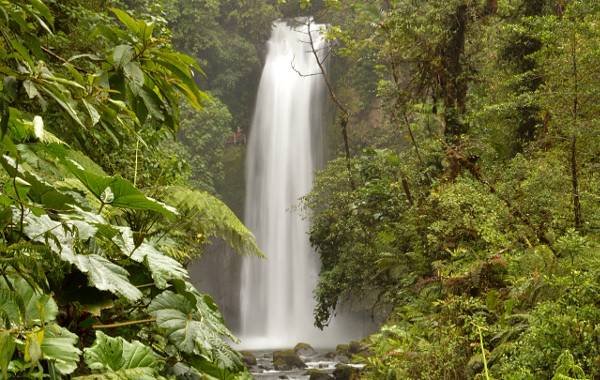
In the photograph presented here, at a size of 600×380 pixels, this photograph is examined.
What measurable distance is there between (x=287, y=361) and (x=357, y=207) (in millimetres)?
6792

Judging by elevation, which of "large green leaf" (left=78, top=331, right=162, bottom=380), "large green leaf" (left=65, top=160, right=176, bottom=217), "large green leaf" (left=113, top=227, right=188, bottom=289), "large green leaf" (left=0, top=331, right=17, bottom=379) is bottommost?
"large green leaf" (left=78, top=331, right=162, bottom=380)

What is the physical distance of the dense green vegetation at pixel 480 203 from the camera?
3.86 metres

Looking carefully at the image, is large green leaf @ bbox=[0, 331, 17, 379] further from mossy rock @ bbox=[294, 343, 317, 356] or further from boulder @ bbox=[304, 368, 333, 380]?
mossy rock @ bbox=[294, 343, 317, 356]

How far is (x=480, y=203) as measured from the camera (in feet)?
18.5

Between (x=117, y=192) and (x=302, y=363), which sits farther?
(x=302, y=363)

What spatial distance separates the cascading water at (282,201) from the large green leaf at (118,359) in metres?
18.3

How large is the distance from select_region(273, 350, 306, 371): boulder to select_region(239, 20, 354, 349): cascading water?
472 centimetres

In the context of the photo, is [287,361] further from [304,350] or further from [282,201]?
[282,201]

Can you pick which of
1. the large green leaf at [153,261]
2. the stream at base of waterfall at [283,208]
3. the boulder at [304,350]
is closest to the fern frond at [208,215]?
the large green leaf at [153,261]

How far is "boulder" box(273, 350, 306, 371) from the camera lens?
1436 centimetres

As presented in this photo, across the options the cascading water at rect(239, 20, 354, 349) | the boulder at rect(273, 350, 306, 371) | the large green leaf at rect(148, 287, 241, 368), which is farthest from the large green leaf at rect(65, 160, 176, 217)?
the cascading water at rect(239, 20, 354, 349)

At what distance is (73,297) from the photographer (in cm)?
175

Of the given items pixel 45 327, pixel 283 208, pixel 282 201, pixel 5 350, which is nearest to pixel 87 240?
pixel 45 327

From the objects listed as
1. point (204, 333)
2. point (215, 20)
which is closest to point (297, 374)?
point (204, 333)
